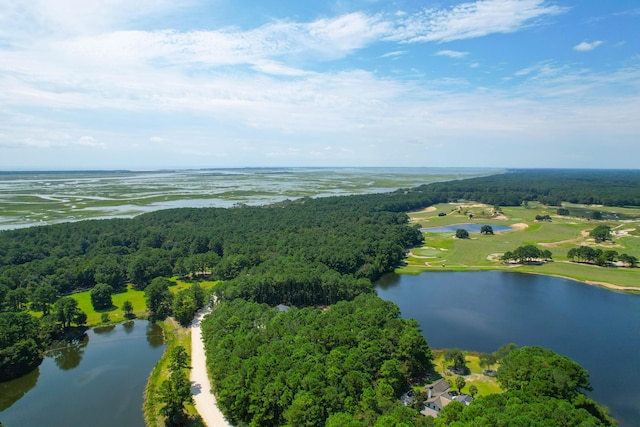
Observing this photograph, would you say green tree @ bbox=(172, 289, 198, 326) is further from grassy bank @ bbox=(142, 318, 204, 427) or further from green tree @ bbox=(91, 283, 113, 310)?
green tree @ bbox=(91, 283, 113, 310)

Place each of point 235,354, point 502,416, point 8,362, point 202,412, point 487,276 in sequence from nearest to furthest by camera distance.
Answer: point 502,416 < point 202,412 < point 235,354 < point 8,362 < point 487,276

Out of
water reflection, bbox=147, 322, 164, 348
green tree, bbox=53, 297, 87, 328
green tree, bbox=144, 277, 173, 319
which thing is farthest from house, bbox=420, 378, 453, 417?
green tree, bbox=53, 297, 87, 328

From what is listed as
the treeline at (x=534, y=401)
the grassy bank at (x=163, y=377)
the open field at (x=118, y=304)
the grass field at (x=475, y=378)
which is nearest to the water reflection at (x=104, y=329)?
the open field at (x=118, y=304)

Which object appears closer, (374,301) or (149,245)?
(374,301)

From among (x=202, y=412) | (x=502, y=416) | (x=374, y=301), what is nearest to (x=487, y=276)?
(x=374, y=301)

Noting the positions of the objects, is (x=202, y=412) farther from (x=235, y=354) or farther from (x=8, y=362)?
(x=8, y=362)

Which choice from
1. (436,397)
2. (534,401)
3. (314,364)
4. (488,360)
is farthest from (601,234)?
(314,364)
